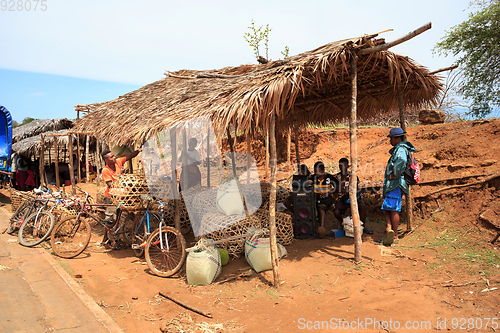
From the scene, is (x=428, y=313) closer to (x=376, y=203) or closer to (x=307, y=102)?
(x=376, y=203)

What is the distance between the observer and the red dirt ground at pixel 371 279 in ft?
10.7

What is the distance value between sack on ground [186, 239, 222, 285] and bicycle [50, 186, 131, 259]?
2050 mm

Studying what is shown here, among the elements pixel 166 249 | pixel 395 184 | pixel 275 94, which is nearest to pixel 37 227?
pixel 166 249

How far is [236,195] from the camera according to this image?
16.9ft

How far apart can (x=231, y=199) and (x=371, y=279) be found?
2.43 m

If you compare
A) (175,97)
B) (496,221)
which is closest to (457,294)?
(496,221)

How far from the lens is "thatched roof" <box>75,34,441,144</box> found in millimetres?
4055

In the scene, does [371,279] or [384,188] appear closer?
[371,279]

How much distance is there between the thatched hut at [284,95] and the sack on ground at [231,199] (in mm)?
1135

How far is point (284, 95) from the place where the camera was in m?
3.97

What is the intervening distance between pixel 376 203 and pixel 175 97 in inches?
194

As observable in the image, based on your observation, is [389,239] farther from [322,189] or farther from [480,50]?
[480,50]

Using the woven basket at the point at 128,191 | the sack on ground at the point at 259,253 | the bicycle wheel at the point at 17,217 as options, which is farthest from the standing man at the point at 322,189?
the bicycle wheel at the point at 17,217

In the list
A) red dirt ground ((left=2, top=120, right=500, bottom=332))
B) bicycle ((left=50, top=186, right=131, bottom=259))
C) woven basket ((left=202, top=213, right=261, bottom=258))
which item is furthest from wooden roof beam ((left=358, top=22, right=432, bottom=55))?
bicycle ((left=50, top=186, right=131, bottom=259))
